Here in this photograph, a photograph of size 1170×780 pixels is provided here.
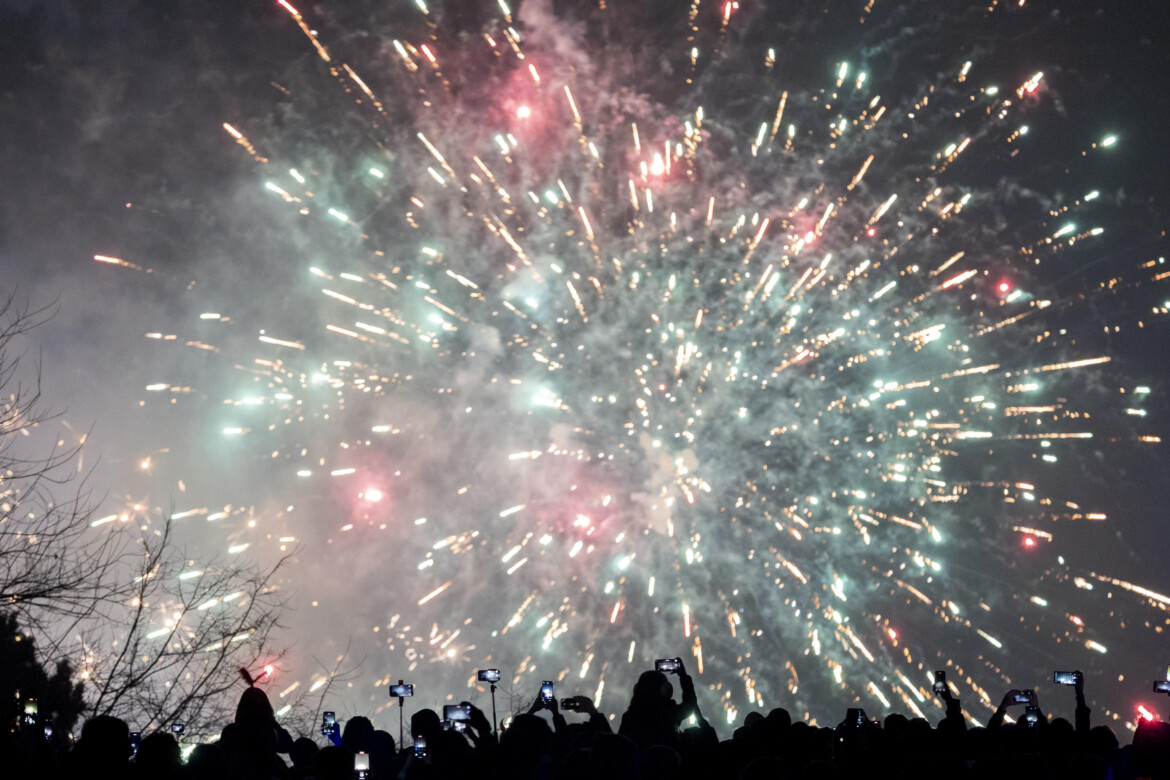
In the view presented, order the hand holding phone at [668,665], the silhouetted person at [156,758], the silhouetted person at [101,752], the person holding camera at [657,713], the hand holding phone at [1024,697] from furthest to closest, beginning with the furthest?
the hand holding phone at [668,665]
the hand holding phone at [1024,697]
the person holding camera at [657,713]
the silhouetted person at [156,758]
the silhouetted person at [101,752]

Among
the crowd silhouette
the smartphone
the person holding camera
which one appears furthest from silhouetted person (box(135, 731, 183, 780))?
the person holding camera

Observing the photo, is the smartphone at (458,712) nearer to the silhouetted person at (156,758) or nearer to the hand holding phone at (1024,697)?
the silhouetted person at (156,758)

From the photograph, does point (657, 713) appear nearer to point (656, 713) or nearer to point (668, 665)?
point (656, 713)

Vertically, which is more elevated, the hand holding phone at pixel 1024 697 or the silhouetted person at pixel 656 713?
the silhouetted person at pixel 656 713

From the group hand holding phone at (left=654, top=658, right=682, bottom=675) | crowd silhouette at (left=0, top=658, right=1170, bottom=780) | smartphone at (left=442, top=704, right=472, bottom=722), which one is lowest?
crowd silhouette at (left=0, top=658, right=1170, bottom=780)

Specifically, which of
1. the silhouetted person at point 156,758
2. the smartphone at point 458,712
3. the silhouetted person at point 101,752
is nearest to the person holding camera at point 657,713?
the smartphone at point 458,712

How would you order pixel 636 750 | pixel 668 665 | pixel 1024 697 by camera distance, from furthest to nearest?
pixel 668 665 < pixel 1024 697 < pixel 636 750

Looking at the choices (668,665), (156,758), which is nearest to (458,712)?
(668,665)

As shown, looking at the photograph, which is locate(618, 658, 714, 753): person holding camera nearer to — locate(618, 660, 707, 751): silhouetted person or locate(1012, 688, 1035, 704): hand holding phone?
locate(618, 660, 707, 751): silhouetted person
